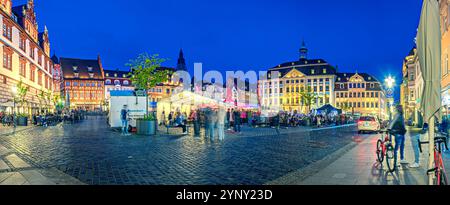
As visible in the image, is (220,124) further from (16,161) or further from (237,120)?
(16,161)

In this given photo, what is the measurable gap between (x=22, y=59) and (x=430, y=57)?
48135 mm

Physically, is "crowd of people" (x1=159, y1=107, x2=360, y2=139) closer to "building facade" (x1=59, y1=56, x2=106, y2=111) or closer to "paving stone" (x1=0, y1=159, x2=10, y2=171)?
"paving stone" (x1=0, y1=159, x2=10, y2=171)

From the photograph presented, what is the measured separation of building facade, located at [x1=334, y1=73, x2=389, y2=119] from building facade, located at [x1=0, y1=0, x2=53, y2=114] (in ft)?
268

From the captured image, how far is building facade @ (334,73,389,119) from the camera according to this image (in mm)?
100438

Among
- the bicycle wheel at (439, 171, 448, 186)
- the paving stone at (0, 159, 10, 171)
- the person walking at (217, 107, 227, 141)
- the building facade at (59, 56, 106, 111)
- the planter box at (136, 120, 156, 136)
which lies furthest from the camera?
the building facade at (59, 56, 106, 111)

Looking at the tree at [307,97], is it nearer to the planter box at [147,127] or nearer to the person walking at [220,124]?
the planter box at [147,127]

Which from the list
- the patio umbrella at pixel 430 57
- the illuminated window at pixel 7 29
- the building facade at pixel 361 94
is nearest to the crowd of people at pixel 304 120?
the patio umbrella at pixel 430 57

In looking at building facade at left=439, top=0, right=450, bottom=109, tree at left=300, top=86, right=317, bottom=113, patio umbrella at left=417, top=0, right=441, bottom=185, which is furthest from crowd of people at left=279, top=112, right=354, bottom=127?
patio umbrella at left=417, top=0, right=441, bottom=185

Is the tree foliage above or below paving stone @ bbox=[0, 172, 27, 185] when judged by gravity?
above

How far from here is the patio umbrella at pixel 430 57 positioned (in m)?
4.69

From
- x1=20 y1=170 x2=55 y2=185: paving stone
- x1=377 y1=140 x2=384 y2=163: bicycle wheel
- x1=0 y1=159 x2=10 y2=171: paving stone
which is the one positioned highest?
x1=377 y1=140 x2=384 y2=163: bicycle wheel

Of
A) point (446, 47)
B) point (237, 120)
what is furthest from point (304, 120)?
point (446, 47)
